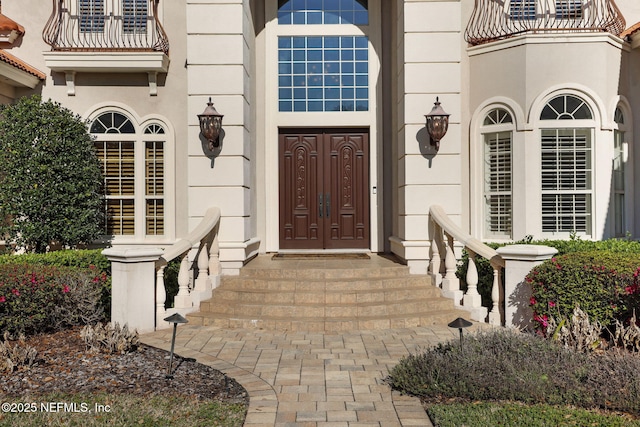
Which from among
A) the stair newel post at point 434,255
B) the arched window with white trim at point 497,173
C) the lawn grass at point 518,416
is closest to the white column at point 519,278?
the stair newel post at point 434,255

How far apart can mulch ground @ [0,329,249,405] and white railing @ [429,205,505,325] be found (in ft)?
13.8

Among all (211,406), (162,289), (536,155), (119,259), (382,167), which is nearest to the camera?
(211,406)

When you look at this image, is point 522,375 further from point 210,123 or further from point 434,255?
point 210,123

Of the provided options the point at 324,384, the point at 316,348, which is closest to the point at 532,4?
the point at 316,348

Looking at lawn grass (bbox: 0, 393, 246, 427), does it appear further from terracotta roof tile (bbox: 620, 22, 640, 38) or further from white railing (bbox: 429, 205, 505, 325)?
terracotta roof tile (bbox: 620, 22, 640, 38)

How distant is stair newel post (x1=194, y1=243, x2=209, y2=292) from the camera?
27.7 feet

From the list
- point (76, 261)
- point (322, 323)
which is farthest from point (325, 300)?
point (76, 261)

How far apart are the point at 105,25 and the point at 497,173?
7.62 m

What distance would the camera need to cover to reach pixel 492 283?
28.6ft

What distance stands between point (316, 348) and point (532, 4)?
728cm

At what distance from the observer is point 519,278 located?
24.3 ft

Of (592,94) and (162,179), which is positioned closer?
(592,94)

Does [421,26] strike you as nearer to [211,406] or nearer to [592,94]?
[592,94]

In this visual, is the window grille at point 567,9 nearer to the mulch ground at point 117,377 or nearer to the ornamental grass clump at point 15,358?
the mulch ground at point 117,377
